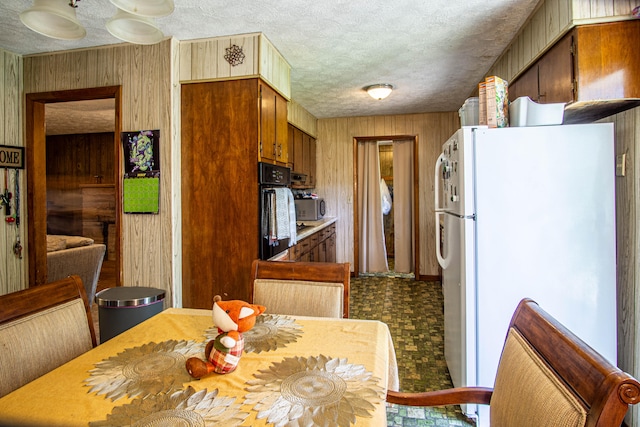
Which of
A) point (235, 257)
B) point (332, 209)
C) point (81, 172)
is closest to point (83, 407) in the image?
point (235, 257)

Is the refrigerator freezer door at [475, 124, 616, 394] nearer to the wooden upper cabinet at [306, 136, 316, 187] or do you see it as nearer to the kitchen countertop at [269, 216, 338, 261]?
the kitchen countertop at [269, 216, 338, 261]

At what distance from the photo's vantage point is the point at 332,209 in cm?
564

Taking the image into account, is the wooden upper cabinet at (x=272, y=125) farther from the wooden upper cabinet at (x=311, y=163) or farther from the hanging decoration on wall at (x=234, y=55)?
the wooden upper cabinet at (x=311, y=163)

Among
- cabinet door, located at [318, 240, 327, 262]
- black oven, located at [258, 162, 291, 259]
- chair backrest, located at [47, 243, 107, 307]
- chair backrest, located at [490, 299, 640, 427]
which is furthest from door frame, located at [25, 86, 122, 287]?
chair backrest, located at [490, 299, 640, 427]

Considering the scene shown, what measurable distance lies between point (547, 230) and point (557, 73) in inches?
38.3

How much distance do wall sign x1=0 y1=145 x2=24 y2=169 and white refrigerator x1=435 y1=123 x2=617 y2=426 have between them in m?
3.38

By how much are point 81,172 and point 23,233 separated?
175 inches

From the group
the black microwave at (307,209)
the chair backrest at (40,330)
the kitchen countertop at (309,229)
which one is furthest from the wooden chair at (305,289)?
the black microwave at (307,209)

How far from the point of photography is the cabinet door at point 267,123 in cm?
274

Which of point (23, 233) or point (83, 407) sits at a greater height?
point (23, 233)

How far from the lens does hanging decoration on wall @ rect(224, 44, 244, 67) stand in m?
2.65

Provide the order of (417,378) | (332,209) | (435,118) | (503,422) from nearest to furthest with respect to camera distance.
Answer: (503,422) < (417,378) < (435,118) < (332,209)

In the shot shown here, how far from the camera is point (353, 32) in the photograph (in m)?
2.62

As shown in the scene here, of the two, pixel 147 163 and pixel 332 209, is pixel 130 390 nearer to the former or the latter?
pixel 147 163
